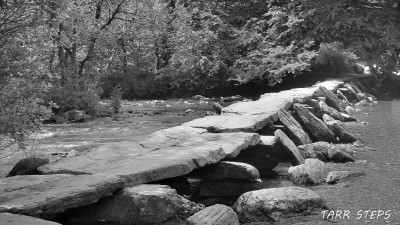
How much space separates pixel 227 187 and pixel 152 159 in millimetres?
969

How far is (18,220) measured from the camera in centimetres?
322

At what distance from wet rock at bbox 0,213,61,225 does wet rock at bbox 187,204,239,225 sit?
1.24 metres

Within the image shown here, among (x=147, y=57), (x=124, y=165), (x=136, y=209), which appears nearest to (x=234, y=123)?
(x=124, y=165)

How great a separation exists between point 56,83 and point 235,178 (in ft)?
40.4

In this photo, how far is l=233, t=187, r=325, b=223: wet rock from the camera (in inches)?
→ 174

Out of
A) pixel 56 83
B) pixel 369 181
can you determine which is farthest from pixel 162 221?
pixel 56 83

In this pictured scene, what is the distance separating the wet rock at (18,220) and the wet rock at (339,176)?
372 centimetres

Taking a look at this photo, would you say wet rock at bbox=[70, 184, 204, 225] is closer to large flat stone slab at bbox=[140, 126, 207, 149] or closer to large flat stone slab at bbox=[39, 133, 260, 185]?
large flat stone slab at bbox=[39, 133, 260, 185]

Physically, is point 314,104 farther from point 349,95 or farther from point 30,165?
point 30,165

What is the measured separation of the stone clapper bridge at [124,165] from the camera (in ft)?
12.4

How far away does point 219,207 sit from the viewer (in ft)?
13.5

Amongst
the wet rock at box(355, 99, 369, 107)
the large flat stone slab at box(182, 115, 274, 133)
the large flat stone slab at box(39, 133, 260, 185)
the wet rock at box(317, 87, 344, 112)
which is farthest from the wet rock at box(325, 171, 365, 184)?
the wet rock at box(355, 99, 369, 107)

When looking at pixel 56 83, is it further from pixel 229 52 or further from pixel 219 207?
pixel 219 207

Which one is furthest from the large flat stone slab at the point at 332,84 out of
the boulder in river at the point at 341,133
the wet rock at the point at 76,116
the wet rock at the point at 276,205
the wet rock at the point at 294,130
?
the wet rock at the point at 276,205
